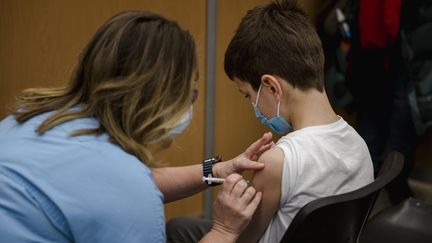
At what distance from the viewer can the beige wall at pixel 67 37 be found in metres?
1.91

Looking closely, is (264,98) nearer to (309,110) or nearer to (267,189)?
(309,110)

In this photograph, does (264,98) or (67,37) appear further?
(67,37)

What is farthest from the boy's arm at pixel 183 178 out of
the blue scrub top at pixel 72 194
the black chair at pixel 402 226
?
the blue scrub top at pixel 72 194

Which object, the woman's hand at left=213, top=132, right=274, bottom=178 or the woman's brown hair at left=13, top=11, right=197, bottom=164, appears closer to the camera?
the woman's brown hair at left=13, top=11, right=197, bottom=164

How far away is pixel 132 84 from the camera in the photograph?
3.04 ft

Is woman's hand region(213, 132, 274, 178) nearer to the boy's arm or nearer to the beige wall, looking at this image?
the boy's arm

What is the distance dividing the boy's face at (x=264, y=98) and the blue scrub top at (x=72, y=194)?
19.6 inches

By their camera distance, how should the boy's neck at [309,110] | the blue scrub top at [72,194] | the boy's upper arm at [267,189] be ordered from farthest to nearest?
the boy's neck at [309,110] < the boy's upper arm at [267,189] < the blue scrub top at [72,194]

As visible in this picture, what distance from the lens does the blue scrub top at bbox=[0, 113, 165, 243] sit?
83 cm

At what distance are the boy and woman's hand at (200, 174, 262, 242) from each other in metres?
0.03

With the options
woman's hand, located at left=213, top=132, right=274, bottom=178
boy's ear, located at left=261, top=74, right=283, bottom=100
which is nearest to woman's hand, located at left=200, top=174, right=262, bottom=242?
woman's hand, located at left=213, top=132, right=274, bottom=178

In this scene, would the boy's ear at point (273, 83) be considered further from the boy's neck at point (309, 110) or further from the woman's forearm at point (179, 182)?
the woman's forearm at point (179, 182)

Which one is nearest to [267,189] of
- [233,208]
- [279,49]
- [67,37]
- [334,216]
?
[233,208]

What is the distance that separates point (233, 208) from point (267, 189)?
0.27 ft
